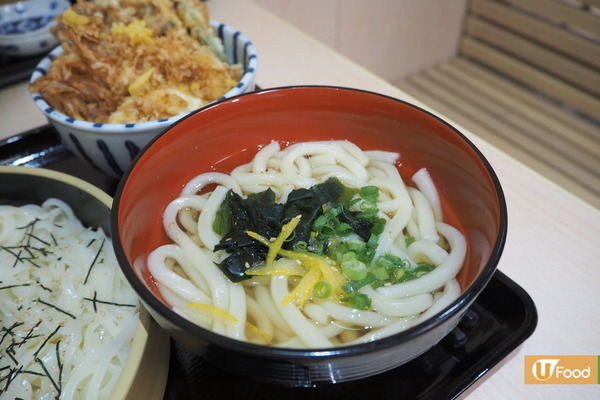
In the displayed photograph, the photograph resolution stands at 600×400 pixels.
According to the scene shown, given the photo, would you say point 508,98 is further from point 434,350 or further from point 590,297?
point 434,350

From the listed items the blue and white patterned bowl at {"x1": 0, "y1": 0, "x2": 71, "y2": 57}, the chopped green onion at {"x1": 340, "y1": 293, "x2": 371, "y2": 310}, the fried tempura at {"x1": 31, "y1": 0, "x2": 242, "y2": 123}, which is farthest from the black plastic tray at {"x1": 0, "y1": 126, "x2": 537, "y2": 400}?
the blue and white patterned bowl at {"x1": 0, "y1": 0, "x2": 71, "y2": 57}

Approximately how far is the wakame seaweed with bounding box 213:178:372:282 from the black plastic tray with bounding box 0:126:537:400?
0.19 m

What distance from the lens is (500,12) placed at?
9.41 feet

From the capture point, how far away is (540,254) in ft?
3.87

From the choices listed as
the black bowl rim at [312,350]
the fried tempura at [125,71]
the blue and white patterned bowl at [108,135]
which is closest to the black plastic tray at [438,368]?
the black bowl rim at [312,350]

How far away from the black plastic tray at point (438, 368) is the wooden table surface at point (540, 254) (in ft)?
0.15

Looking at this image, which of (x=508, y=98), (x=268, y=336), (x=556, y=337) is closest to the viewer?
(x=268, y=336)

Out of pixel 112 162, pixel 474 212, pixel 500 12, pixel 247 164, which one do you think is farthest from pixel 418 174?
pixel 500 12

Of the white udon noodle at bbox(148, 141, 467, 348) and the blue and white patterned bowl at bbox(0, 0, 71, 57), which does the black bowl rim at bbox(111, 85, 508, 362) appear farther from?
the blue and white patterned bowl at bbox(0, 0, 71, 57)

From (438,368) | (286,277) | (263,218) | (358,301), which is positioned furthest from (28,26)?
(438,368)

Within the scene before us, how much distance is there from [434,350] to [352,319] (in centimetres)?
20

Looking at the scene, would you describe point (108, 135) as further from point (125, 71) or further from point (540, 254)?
point (540, 254)

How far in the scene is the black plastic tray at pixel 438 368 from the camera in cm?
89

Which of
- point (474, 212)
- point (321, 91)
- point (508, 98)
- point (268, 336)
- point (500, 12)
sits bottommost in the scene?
point (508, 98)
